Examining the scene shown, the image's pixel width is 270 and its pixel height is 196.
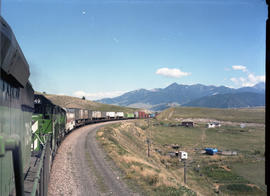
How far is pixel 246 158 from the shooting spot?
60156 millimetres

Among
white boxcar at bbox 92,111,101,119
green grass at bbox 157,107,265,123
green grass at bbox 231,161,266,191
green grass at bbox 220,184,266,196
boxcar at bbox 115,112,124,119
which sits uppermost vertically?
white boxcar at bbox 92,111,101,119

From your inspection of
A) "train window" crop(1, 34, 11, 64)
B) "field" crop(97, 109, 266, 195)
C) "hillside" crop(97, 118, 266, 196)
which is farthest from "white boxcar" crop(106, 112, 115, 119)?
"train window" crop(1, 34, 11, 64)

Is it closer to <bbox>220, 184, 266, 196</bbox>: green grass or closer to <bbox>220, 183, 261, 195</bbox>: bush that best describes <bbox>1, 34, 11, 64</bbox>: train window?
<bbox>220, 184, 266, 196</bbox>: green grass

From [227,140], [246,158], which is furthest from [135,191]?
[227,140]

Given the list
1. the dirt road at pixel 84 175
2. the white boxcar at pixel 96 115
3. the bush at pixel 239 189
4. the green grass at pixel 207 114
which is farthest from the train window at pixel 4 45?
the green grass at pixel 207 114

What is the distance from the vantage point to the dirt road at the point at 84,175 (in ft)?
52.1

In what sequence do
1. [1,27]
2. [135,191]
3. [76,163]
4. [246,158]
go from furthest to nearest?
1. [246,158]
2. [76,163]
3. [135,191]
4. [1,27]

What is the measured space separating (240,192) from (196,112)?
164m

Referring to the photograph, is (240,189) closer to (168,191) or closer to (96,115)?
(168,191)

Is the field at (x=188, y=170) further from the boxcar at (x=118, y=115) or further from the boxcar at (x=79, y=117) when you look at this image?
the boxcar at (x=118, y=115)

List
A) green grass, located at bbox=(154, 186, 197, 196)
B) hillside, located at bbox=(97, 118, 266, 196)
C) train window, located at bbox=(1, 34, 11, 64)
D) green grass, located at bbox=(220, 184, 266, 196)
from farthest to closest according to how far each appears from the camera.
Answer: green grass, located at bbox=(220, 184, 266, 196), hillside, located at bbox=(97, 118, 266, 196), green grass, located at bbox=(154, 186, 197, 196), train window, located at bbox=(1, 34, 11, 64)

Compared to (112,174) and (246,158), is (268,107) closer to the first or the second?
(112,174)

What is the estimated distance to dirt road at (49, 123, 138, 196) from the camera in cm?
1588

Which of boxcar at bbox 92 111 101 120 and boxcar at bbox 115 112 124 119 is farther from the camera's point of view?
boxcar at bbox 115 112 124 119
